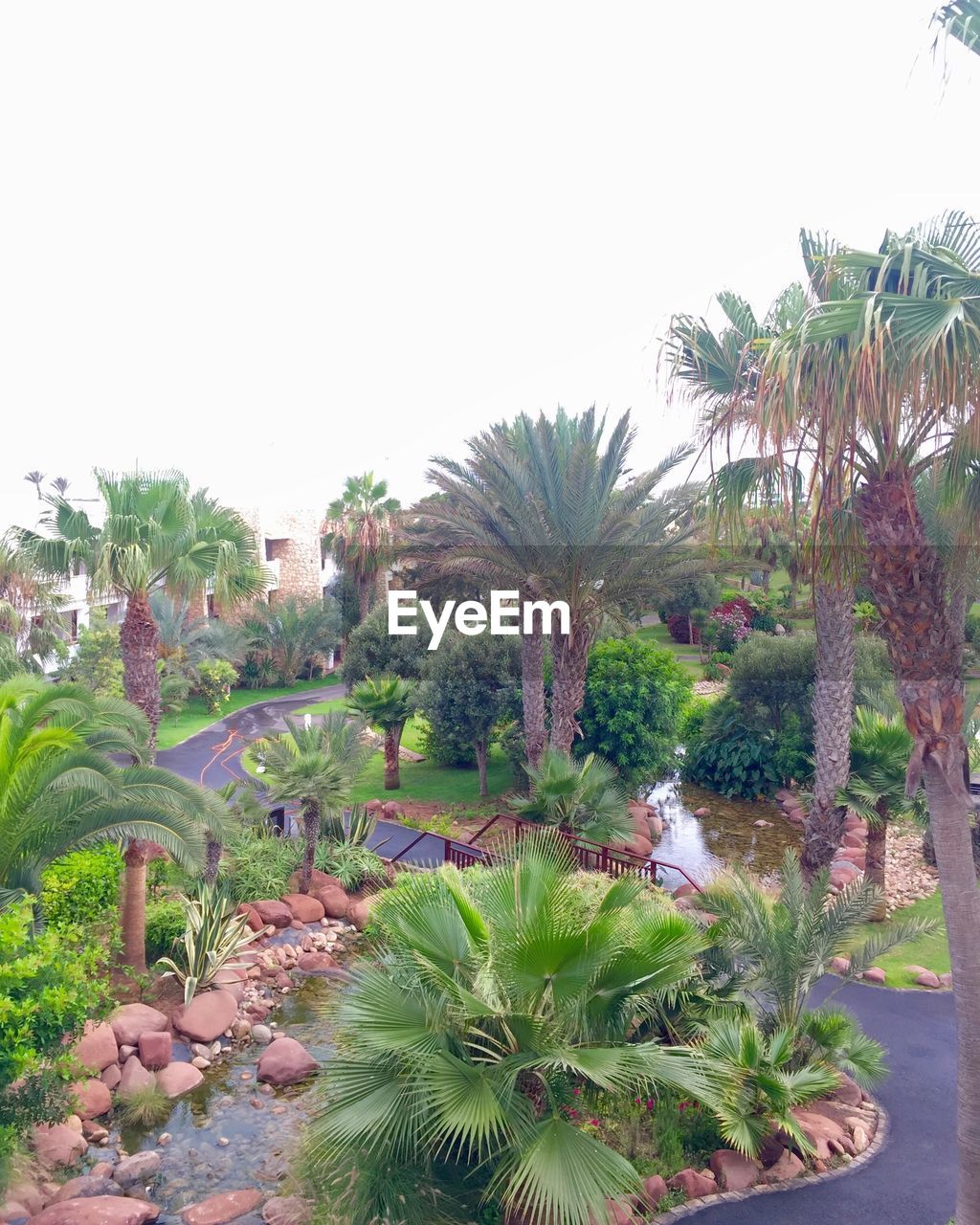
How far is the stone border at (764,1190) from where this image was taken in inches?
232

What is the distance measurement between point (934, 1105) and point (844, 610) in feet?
19.3

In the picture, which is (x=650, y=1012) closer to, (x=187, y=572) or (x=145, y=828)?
(x=145, y=828)

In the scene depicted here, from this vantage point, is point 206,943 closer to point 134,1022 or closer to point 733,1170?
point 134,1022

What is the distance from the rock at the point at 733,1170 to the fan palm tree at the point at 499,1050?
1.84 m

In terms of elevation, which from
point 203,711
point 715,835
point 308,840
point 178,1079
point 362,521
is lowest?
point 178,1079

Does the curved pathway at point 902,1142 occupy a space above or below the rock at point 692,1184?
below

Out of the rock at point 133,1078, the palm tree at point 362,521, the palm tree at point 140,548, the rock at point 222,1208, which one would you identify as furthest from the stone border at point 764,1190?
the palm tree at point 362,521

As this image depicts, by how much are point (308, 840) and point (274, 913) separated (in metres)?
1.17

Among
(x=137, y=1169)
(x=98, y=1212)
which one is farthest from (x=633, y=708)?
(x=98, y=1212)

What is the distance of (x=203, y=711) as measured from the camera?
2916 cm

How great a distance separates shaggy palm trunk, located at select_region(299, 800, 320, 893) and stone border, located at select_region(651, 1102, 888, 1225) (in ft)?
23.9

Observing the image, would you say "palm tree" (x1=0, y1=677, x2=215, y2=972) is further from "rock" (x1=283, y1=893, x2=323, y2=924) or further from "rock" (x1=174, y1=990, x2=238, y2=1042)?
"rock" (x1=283, y1=893, x2=323, y2=924)

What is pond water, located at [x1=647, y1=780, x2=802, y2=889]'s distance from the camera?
47.6 ft

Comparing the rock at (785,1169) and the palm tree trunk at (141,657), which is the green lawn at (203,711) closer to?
the palm tree trunk at (141,657)
